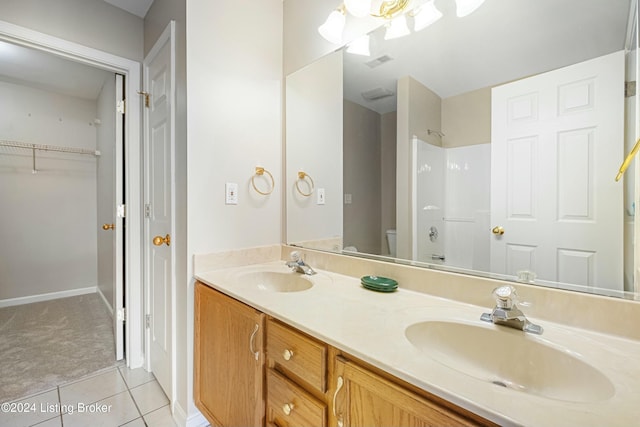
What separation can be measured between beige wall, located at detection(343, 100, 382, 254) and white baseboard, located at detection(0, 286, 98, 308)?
3706 mm

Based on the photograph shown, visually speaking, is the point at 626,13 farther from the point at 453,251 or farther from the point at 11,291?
the point at 11,291

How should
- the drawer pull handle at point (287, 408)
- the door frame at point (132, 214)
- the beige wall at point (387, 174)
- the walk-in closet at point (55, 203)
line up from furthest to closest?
the walk-in closet at point (55, 203) < the door frame at point (132, 214) < the beige wall at point (387, 174) < the drawer pull handle at point (287, 408)

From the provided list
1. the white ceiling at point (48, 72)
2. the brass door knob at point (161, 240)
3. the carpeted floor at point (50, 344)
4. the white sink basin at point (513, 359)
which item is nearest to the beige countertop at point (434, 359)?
the white sink basin at point (513, 359)

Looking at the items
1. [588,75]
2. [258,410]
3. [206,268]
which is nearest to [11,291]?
[206,268]

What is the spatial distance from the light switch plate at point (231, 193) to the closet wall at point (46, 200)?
3.11m

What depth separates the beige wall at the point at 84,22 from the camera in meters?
1.50

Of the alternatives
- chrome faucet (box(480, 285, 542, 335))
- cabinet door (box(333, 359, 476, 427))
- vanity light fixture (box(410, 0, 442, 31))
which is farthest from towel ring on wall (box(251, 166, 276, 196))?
chrome faucet (box(480, 285, 542, 335))

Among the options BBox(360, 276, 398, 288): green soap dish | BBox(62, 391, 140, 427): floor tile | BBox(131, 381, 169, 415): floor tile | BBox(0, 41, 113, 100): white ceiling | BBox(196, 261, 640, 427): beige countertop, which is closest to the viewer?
BBox(196, 261, 640, 427): beige countertop

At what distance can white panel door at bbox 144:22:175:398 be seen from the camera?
1491 millimetres

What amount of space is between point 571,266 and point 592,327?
173mm

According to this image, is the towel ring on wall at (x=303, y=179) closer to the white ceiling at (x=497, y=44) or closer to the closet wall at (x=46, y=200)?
the white ceiling at (x=497, y=44)

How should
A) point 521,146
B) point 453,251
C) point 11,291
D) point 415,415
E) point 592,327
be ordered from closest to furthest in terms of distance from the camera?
point 415,415 → point 592,327 → point 521,146 → point 453,251 → point 11,291

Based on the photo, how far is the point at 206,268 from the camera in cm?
140

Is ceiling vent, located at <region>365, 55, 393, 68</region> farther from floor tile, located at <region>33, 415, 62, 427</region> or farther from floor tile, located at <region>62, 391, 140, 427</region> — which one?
floor tile, located at <region>33, 415, 62, 427</region>
